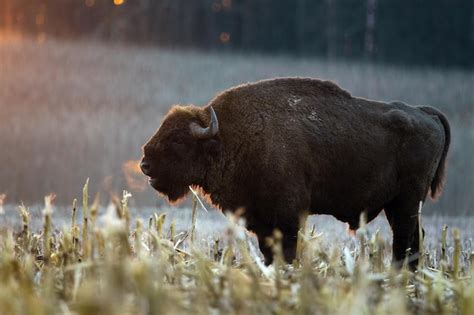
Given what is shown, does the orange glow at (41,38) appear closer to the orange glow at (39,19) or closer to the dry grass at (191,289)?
the orange glow at (39,19)

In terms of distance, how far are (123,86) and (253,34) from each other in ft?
15.3

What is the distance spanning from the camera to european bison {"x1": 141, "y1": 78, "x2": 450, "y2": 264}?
306 inches

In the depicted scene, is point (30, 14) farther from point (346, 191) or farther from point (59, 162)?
point (346, 191)

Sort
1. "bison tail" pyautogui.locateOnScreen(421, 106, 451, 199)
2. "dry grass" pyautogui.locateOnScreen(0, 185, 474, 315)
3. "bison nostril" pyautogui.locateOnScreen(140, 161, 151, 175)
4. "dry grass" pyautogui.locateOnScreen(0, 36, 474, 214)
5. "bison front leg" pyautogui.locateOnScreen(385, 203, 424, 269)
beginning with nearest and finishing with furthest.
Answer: "dry grass" pyautogui.locateOnScreen(0, 185, 474, 315), "bison nostril" pyautogui.locateOnScreen(140, 161, 151, 175), "bison front leg" pyautogui.locateOnScreen(385, 203, 424, 269), "bison tail" pyautogui.locateOnScreen(421, 106, 451, 199), "dry grass" pyautogui.locateOnScreen(0, 36, 474, 214)

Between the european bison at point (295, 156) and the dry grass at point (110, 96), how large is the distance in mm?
14145

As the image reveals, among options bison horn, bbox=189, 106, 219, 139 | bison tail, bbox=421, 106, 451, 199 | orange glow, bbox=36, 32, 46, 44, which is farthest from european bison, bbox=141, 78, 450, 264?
orange glow, bbox=36, 32, 46, 44

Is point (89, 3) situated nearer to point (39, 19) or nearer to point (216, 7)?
point (39, 19)

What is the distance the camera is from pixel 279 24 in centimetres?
3184

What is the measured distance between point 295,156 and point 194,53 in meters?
24.6

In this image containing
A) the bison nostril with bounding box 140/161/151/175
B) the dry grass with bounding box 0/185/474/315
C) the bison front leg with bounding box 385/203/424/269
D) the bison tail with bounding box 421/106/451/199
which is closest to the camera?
the dry grass with bounding box 0/185/474/315

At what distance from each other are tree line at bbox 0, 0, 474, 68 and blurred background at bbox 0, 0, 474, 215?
0.04m

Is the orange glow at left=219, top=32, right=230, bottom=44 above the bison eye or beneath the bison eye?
beneath

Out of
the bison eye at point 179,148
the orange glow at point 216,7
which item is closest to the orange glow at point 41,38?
the orange glow at point 216,7

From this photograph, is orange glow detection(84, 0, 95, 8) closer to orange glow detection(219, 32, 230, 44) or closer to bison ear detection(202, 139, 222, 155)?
orange glow detection(219, 32, 230, 44)
